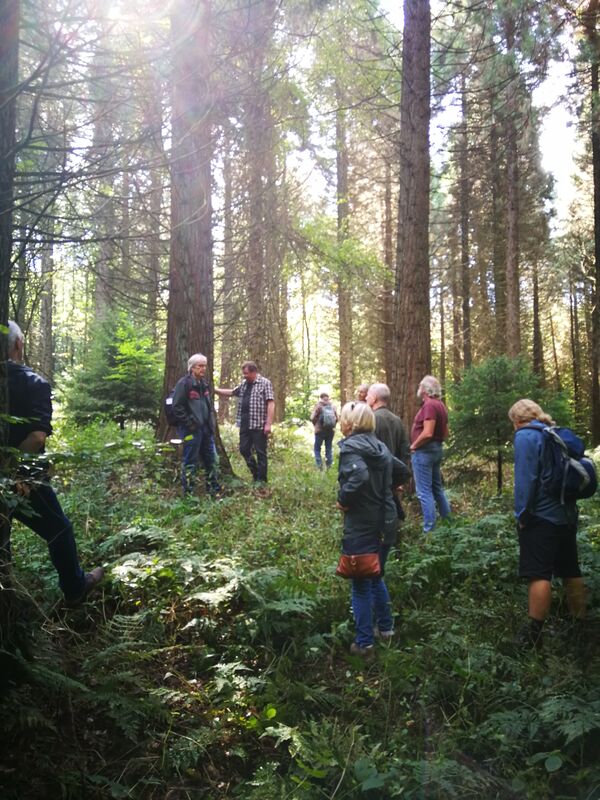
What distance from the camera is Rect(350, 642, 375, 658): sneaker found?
413cm

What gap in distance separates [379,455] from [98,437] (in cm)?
553

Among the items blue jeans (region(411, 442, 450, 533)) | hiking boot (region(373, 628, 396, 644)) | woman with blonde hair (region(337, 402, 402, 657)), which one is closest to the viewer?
woman with blonde hair (region(337, 402, 402, 657))

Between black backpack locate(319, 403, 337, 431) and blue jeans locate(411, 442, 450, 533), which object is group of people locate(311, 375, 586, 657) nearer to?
blue jeans locate(411, 442, 450, 533)

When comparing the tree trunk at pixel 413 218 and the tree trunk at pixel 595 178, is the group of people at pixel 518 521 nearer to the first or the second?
the tree trunk at pixel 413 218

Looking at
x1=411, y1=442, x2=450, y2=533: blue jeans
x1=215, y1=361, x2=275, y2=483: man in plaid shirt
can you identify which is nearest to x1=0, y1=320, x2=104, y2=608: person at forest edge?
x1=411, y1=442, x2=450, y2=533: blue jeans

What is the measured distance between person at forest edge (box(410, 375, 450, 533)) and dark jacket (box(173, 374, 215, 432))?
2.90 meters

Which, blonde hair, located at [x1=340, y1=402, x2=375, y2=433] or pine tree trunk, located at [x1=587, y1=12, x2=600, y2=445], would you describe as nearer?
blonde hair, located at [x1=340, y1=402, x2=375, y2=433]

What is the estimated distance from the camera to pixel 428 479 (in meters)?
7.12

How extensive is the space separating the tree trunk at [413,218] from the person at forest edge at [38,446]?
494 cm

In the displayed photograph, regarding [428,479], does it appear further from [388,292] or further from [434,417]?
[388,292]

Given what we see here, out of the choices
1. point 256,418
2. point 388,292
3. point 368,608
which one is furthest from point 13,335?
point 388,292

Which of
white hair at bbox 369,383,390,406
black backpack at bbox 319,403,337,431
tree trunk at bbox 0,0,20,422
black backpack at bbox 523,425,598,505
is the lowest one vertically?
black backpack at bbox 523,425,598,505

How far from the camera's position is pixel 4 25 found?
9.57 ft

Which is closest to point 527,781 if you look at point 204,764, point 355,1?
point 204,764
